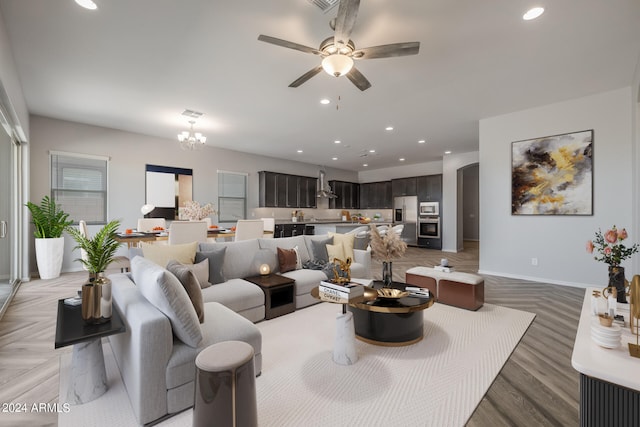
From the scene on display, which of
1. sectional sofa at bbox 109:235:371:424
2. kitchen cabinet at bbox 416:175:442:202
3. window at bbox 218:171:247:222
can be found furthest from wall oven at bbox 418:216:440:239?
sectional sofa at bbox 109:235:371:424

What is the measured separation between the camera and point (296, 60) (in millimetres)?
3184

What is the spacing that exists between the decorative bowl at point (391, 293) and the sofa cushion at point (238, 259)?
1.70 meters

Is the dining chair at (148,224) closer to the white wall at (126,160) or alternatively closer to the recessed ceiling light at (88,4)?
the white wall at (126,160)

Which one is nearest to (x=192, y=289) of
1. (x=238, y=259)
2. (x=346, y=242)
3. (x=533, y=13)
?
(x=238, y=259)

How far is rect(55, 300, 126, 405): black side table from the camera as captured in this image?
5.58 ft

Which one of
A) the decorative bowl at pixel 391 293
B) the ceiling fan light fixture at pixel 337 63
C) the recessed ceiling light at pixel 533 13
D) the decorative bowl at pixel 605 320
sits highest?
the recessed ceiling light at pixel 533 13

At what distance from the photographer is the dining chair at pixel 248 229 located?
4969 millimetres

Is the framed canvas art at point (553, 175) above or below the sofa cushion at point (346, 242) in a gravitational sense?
above

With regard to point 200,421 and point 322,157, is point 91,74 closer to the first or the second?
point 200,421

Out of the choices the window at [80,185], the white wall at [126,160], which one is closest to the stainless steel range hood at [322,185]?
the white wall at [126,160]

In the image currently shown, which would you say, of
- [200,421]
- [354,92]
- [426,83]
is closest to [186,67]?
[354,92]

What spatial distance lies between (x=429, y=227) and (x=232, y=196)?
20.4ft

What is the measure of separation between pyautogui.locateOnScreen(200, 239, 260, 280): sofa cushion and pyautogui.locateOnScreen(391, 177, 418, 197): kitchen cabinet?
7.19 meters

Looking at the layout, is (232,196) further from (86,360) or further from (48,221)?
(86,360)
